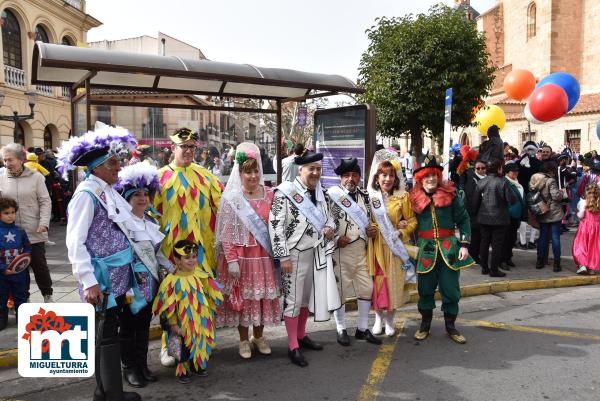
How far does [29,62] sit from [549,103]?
→ 68.5 ft

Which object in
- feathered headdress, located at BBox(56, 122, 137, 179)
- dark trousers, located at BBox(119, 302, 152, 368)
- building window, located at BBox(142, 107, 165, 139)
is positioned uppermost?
building window, located at BBox(142, 107, 165, 139)

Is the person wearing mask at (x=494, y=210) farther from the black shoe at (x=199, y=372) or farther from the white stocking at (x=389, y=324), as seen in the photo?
the black shoe at (x=199, y=372)

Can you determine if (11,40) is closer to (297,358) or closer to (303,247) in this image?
(303,247)

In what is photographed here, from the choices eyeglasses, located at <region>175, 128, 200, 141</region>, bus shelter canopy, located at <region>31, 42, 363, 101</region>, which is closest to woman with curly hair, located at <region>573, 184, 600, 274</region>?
bus shelter canopy, located at <region>31, 42, 363, 101</region>

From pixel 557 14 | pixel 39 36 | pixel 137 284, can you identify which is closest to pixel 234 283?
pixel 137 284

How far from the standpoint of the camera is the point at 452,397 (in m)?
3.64

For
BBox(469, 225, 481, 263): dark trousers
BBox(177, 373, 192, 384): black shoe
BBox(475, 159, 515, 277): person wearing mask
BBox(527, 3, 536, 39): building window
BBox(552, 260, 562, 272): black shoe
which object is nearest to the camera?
BBox(177, 373, 192, 384): black shoe

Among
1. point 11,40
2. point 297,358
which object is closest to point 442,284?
point 297,358

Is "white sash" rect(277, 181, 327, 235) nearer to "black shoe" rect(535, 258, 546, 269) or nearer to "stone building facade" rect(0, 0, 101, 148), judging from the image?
"black shoe" rect(535, 258, 546, 269)

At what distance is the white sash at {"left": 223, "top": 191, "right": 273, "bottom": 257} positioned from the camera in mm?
4199

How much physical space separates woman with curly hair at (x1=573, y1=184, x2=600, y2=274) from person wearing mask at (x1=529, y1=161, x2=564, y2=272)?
30cm

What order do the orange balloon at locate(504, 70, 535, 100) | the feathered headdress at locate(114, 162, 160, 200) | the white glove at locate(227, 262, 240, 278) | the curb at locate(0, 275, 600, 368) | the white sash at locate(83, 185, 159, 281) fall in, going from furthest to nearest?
1. the orange balloon at locate(504, 70, 535, 100)
2. the curb at locate(0, 275, 600, 368)
3. the white glove at locate(227, 262, 240, 278)
4. the feathered headdress at locate(114, 162, 160, 200)
5. the white sash at locate(83, 185, 159, 281)

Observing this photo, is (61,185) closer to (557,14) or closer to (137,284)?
(137,284)

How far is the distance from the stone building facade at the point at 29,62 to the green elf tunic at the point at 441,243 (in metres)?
18.1
